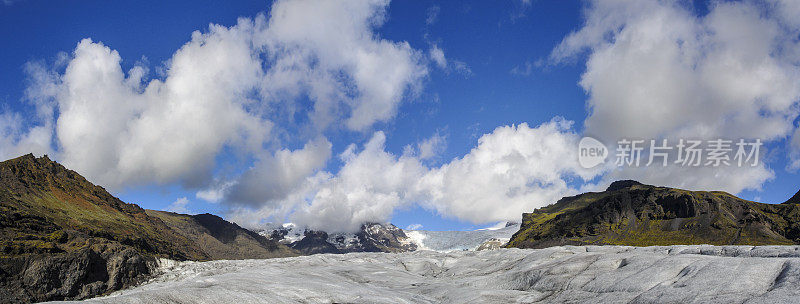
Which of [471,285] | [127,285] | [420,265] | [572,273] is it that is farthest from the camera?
[127,285]

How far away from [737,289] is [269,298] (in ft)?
91.0

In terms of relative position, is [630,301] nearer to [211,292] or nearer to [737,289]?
[737,289]

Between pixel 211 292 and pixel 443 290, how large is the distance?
2188 centimetres

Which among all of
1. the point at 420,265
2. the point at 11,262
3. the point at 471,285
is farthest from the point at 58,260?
the point at 471,285

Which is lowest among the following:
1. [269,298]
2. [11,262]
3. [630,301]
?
[630,301]

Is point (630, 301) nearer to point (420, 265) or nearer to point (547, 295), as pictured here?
point (547, 295)

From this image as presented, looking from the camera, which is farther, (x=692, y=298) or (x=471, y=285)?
(x=471, y=285)

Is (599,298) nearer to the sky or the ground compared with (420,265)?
nearer to the ground

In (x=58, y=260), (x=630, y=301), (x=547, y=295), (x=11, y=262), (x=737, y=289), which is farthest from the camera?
(x=58, y=260)

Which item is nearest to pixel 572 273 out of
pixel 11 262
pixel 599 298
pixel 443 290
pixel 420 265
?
pixel 599 298

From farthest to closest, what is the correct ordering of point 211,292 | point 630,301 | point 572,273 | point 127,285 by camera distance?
point 127,285 < point 572,273 < point 630,301 < point 211,292

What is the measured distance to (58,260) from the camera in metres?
128

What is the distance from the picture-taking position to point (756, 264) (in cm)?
2727

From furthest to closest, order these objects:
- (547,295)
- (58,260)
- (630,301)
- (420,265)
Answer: (58,260) → (420,265) → (547,295) → (630,301)
